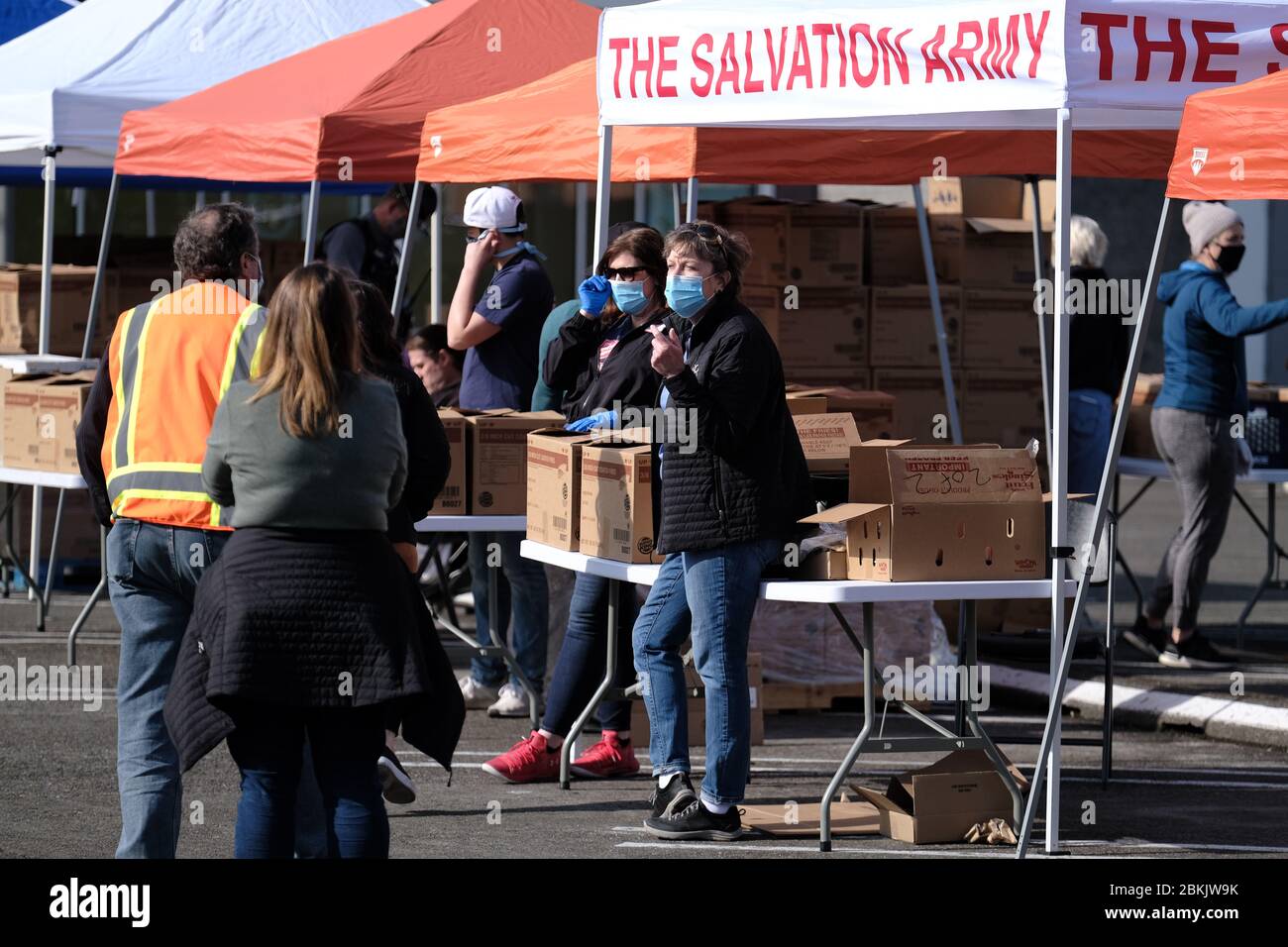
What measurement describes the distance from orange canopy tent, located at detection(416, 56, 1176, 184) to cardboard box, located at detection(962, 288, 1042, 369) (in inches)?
54.2

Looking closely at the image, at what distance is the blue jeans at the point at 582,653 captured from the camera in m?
7.45

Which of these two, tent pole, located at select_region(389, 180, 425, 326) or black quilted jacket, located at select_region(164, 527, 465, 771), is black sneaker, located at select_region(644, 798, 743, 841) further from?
tent pole, located at select_region(389, 180, 425, 326)

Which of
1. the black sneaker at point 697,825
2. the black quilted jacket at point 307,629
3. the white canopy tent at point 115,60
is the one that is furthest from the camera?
the white canopy tent at point 115,60

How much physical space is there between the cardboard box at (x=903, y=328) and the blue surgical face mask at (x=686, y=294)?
465 centimetres

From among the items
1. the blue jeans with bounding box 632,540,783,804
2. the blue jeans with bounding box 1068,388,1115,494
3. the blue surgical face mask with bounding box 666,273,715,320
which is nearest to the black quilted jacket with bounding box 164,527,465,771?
the blue jeans with bounding box 632,540,783,804

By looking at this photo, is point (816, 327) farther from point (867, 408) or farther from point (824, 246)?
point (867, 408)

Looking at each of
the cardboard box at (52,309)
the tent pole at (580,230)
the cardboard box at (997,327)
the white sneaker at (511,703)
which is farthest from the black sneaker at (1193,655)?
the tent pole at (580,230)

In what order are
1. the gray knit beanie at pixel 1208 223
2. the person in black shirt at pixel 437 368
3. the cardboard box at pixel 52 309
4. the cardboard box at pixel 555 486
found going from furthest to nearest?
1. the cardboard box at pixel 52 309
2. the person in black shirt at pixel 437 368
3. the gray knit beanie at pixel 1208 223
4. the cardboard box at pixel 555 486

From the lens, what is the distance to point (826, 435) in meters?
7.22

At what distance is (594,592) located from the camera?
7.45m

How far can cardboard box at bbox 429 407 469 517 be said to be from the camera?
8031 millimetres

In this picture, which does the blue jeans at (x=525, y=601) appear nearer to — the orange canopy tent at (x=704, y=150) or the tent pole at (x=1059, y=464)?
the orange canopy tent at (x=704, y=150)

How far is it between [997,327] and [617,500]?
16.1 ft

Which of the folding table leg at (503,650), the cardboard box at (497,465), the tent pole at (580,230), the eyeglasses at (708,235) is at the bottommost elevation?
the folding table leg at (503,650)
